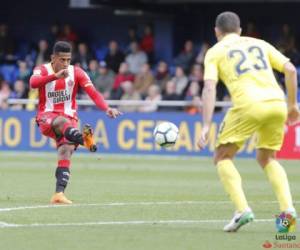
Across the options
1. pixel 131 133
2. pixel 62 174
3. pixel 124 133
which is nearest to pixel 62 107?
pixel 62 174

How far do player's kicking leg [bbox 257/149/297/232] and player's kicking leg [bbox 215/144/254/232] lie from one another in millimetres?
294

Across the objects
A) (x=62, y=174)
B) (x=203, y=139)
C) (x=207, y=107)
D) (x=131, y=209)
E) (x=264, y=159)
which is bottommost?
(x=131, y=209)

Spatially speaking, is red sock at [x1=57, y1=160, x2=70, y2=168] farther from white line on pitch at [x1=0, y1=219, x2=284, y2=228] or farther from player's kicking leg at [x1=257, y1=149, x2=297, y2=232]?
player's kicking leg at [x1=257, y1=149, x2=297, y2=232]

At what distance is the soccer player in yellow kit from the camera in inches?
368

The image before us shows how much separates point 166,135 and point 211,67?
2555mm

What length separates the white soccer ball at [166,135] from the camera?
11.9 meters

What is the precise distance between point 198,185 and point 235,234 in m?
6.45

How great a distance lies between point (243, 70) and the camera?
31.1 ft

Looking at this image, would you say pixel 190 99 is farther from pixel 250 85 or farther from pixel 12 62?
pixel 250 85

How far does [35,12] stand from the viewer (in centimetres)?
3316

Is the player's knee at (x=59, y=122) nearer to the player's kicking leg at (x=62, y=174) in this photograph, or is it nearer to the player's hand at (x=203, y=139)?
the player's kicking leg at (x=62, y=174)

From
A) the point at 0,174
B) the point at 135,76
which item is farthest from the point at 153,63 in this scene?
the point at 0,174

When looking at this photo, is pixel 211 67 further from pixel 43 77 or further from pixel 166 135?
pixel 43 77

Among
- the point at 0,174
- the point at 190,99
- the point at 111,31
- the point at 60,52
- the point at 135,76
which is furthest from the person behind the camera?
the point at 111,31
